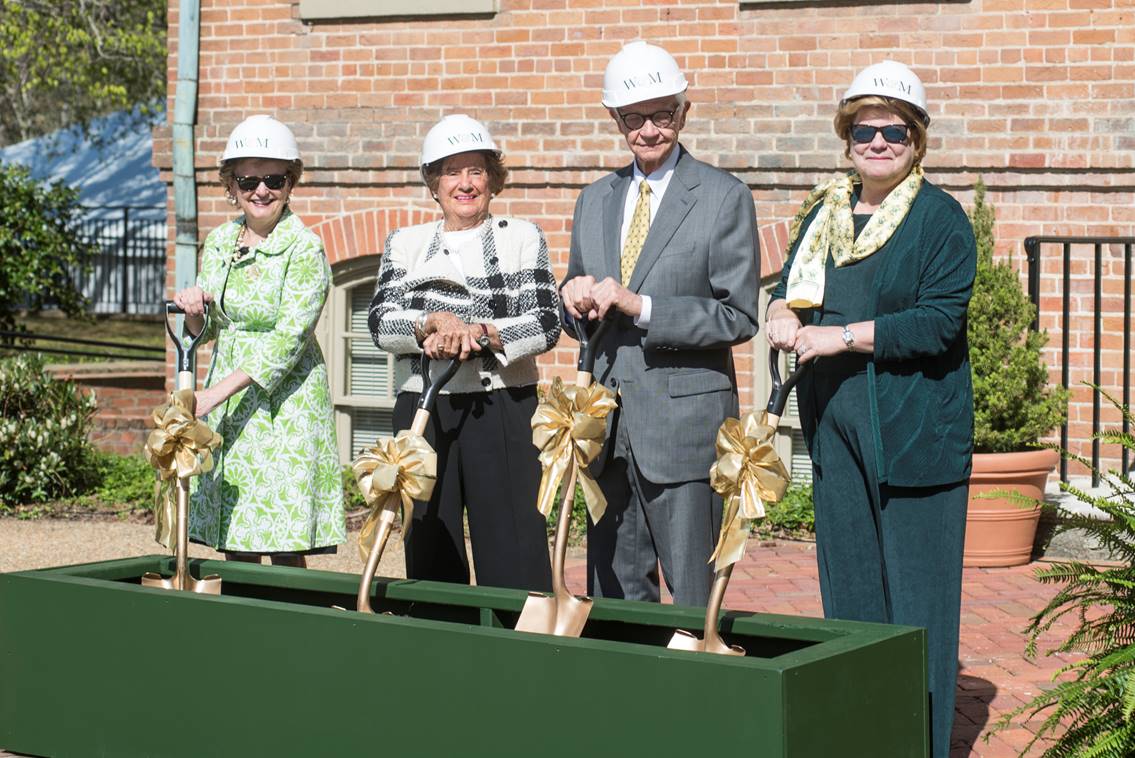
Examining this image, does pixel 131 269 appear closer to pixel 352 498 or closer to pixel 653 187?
pixel 352 498

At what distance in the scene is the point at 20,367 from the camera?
395 inches

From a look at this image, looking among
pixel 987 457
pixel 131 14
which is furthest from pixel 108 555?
pixel 131 14

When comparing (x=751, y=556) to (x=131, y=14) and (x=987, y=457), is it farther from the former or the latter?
(x=131, y=14)

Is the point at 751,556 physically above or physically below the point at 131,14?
below

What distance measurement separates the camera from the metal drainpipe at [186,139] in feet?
32.8

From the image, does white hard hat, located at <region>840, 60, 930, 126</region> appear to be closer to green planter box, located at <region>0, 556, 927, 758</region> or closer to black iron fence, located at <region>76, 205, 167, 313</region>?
green planter box, located at <region>0, 556, 927, 758</region>

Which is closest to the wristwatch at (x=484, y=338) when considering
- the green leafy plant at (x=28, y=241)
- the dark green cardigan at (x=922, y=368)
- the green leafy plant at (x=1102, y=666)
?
the dark green cardigan at (x=922, y=368)

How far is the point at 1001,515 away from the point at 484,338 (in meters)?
3.68

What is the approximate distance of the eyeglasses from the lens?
4.62m

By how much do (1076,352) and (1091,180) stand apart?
0.88 meters

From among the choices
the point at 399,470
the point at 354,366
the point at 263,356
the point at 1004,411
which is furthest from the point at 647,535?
the point at 354,366

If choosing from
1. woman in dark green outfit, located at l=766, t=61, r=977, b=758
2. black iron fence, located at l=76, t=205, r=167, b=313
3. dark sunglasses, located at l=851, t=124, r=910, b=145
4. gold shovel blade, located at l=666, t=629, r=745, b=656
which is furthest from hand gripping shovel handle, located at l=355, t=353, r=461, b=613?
black iron fence, located at l=76, t=205, r=167, b=313

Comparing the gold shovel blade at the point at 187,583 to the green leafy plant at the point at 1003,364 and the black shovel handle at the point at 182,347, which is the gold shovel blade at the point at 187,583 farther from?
the green leafy plant at the point at 1003,364

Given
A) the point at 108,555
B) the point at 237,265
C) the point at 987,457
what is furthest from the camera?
the point at 108,555
